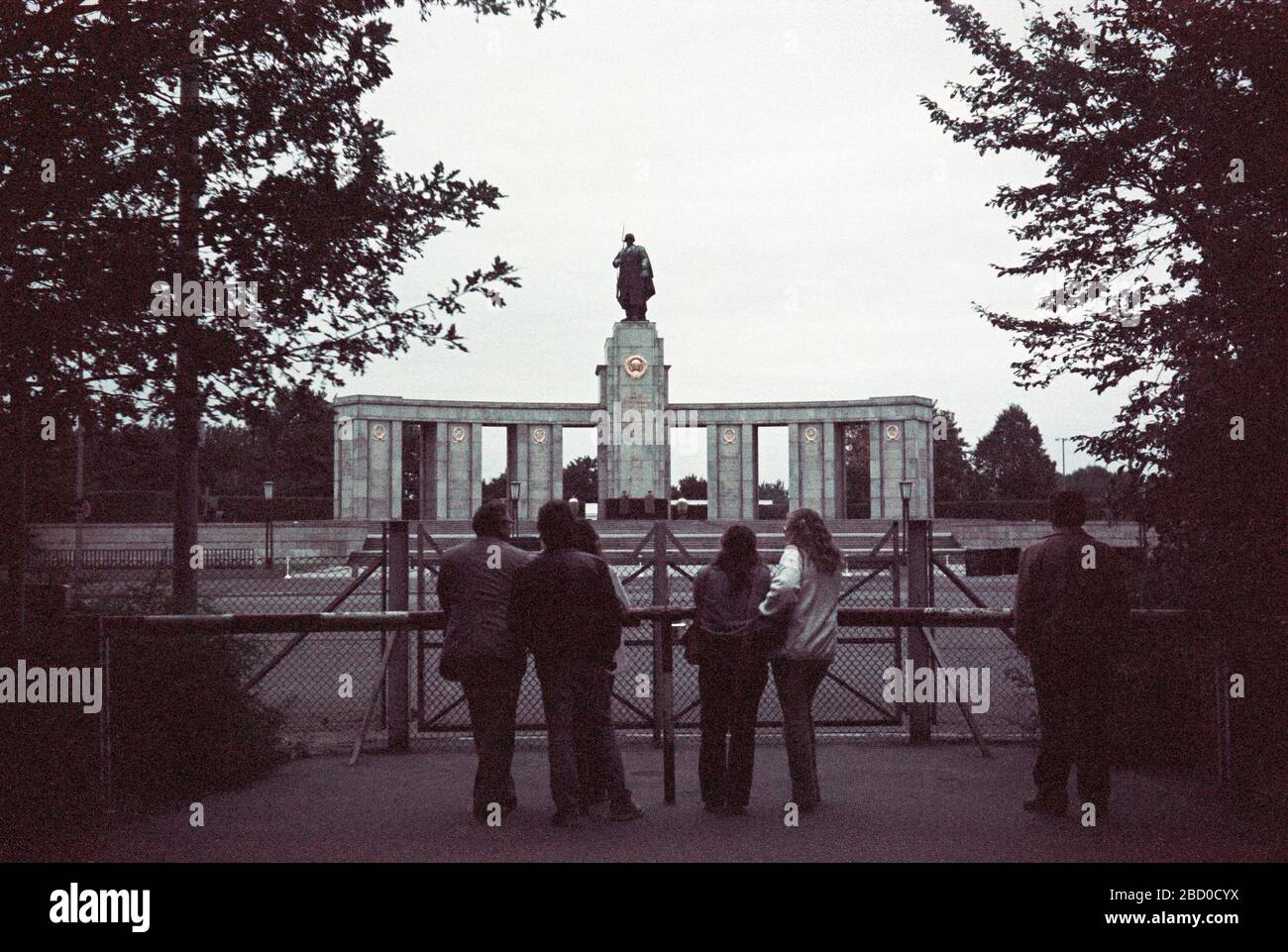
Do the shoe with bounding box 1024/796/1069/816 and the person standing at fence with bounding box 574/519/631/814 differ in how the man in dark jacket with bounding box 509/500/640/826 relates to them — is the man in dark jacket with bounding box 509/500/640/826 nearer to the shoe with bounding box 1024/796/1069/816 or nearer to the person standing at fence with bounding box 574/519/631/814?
the person standing at fence with bounding box 574/519/631/814

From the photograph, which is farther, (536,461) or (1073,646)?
(536,461)

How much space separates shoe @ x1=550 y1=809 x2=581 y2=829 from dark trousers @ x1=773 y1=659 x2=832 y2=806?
144 cm

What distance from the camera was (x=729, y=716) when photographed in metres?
7.18

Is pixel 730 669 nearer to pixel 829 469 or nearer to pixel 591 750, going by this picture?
pixel 591 750

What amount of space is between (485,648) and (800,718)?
209 centimetres

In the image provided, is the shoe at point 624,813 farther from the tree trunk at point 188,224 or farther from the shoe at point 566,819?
the tree trunk at point 188,224

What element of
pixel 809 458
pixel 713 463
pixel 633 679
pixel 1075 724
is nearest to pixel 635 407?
pixel 713 463

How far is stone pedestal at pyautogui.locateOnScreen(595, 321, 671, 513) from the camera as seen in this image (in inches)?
1900

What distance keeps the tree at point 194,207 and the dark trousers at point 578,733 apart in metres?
2.65

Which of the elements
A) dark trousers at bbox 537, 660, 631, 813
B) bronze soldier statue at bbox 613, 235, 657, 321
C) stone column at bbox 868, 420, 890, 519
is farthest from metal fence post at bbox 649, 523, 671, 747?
stone column at bbox 868, 420, 890, 519

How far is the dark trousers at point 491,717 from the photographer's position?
700 cm

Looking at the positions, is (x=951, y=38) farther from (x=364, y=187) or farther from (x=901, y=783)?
(x=901, y=783)
